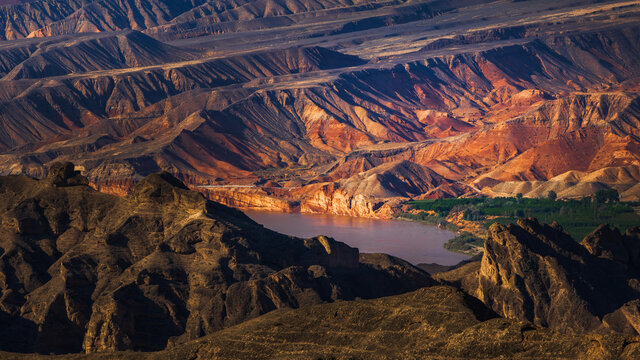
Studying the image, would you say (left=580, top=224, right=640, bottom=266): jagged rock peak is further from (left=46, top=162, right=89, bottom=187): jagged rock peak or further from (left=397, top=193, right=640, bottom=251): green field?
(left=46, top=162, right=89, bottom=187): jagged rock peak

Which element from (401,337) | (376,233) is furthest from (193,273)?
(376,233)

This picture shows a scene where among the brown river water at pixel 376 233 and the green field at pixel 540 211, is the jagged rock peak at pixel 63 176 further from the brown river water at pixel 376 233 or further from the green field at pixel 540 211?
the green field at pixel 540 211

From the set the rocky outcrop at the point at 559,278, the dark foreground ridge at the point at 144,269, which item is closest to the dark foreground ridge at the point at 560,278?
the rocky outcrop at the point at 559,278

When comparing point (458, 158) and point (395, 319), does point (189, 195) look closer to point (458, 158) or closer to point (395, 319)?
point (395, 319)

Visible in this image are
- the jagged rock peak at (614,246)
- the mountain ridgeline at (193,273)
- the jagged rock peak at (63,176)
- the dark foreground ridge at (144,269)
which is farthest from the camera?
the jagged rock peak at (63,176)

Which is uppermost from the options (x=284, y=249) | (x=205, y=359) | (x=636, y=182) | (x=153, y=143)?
(x=153, y=143)

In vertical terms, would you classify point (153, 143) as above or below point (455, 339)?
above

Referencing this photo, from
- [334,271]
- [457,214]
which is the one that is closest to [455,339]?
[334,271]

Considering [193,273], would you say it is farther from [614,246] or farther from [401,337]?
[401,337]
